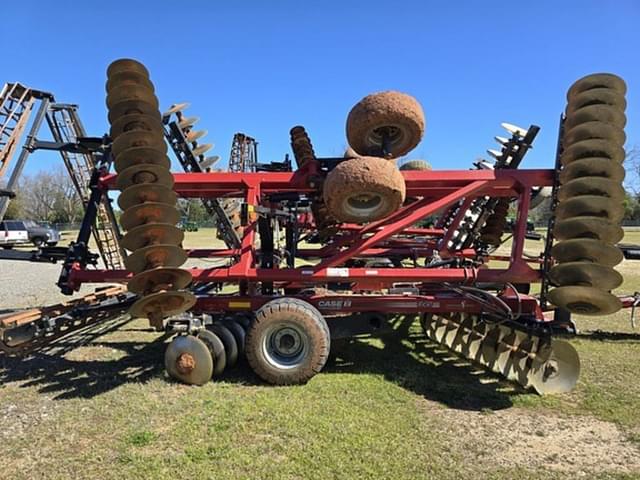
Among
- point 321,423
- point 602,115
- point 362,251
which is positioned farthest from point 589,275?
point 321,423

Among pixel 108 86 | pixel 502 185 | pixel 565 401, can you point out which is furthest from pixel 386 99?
pixel 565 401

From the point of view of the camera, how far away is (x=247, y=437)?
11.4 feet

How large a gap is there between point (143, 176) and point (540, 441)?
3.81 metres

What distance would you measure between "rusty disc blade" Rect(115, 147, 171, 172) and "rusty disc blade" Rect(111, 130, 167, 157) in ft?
0.17

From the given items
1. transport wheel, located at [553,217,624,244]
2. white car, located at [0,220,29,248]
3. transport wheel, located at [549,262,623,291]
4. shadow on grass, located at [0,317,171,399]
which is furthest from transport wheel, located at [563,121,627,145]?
white car, located at [0,220,29,248]

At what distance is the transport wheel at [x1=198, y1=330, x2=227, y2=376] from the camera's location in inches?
183

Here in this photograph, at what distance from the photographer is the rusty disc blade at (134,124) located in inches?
164

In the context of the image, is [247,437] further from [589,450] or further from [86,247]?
[86,247]

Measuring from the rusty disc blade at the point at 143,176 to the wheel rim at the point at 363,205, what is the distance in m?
1.63

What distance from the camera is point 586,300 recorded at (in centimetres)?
398

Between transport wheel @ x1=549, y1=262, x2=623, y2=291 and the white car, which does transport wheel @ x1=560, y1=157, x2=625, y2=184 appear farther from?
the white car

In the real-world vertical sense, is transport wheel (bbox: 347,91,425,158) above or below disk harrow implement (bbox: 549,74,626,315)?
above

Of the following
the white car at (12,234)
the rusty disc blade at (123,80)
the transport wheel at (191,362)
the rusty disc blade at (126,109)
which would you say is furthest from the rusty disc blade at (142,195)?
the white car at (12,234)

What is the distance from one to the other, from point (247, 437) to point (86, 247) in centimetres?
319
